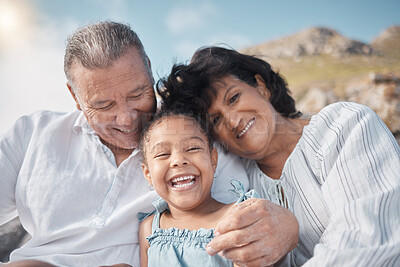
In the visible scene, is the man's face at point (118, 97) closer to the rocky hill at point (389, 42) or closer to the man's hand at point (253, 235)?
the man's hand at point (253, 235)

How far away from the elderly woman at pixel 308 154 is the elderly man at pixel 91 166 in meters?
0.24

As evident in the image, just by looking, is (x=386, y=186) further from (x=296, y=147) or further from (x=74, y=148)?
(x=74, y=148)

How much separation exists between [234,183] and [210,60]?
87 centimetres

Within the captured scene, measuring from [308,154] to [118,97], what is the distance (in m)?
1.19

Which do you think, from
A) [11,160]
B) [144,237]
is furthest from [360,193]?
[11,160]

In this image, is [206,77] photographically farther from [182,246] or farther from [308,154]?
[182,246]

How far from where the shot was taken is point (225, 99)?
2.26m

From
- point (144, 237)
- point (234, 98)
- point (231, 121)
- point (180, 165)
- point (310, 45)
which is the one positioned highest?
point (234, 98)

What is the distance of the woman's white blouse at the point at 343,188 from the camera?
1501 mm

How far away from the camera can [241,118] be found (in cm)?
221

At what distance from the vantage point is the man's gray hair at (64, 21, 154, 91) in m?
2.14

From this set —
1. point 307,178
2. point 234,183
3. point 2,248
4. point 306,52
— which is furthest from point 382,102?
point 306,52

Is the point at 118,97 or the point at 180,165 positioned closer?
the point at 180,165

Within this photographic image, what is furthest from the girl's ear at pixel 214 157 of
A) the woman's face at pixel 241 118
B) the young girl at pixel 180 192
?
the woman's face at pixel 241 118
